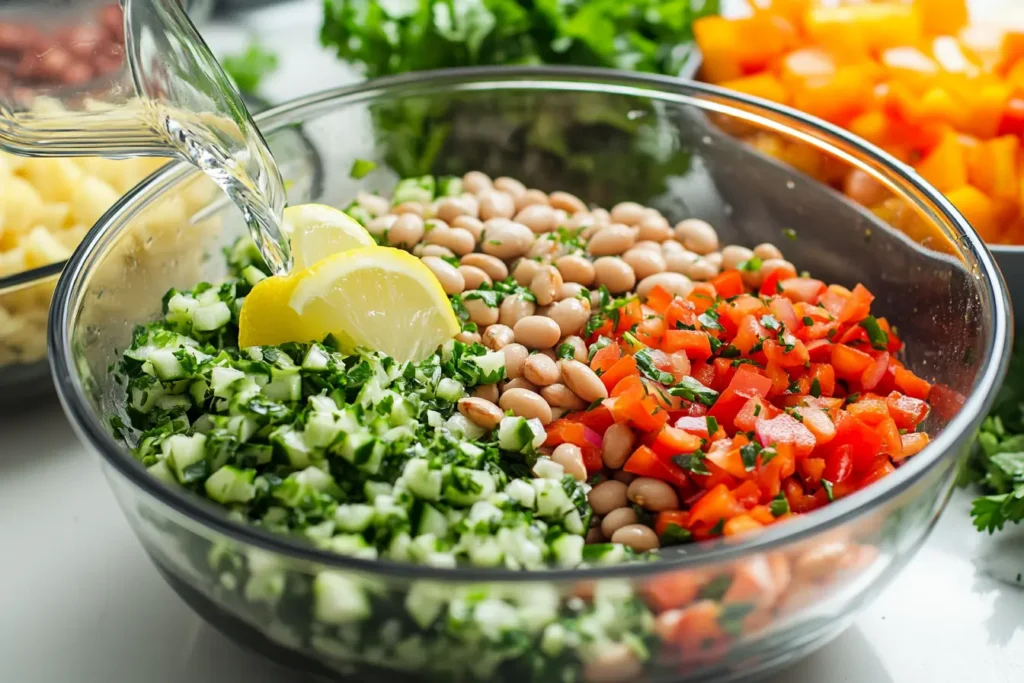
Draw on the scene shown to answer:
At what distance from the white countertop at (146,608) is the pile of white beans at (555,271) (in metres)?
0.30

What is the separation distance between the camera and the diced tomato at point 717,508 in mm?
1090

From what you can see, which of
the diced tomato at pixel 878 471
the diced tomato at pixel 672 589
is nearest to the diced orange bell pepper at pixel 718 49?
the diced tomato at pixel 878 471

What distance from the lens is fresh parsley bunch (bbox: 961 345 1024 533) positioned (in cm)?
129

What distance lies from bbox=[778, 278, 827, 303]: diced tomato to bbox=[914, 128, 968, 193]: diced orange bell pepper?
1.06 feet

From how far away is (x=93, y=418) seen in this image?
1.03 metres

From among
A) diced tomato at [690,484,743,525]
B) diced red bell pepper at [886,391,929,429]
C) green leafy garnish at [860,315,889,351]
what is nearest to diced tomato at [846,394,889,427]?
diced red bell pepper at [886,391,929,429]

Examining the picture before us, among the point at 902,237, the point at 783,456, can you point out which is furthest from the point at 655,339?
the point at 902,237

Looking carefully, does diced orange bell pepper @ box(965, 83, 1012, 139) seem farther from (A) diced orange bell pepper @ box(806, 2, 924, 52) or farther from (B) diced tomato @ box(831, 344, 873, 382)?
(B) diced tomato @ box(831, 344, 873, 382)

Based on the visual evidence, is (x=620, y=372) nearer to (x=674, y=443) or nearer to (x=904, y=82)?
(x=674, y=443)

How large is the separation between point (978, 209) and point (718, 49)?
51cm

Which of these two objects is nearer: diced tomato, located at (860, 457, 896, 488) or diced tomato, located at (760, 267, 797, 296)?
diced tomato, located at (860, 457, 896, 488)

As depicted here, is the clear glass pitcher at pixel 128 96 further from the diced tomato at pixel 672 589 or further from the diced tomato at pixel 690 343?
the diced tomato at pixel 672 589

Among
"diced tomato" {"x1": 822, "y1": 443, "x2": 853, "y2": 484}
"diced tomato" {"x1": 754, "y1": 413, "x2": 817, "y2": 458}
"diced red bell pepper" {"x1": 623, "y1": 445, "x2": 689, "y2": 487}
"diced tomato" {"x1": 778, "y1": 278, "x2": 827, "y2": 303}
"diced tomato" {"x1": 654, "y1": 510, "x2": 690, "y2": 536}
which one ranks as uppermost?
"diced tomato" {"x1": 778, "y1": 278, "x2": 827, "y2": 303}

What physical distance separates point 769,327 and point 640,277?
0.25 m
